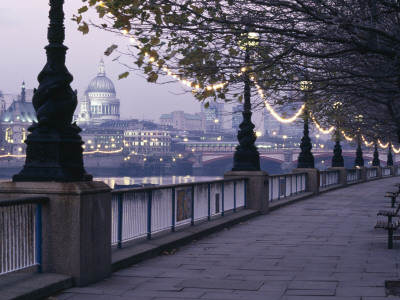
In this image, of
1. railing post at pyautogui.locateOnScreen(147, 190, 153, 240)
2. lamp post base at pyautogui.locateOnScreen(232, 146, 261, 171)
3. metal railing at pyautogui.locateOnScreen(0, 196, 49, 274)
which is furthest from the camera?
lamp post base at pyautogui.locateOnScreen(232, 146, 261, 171)

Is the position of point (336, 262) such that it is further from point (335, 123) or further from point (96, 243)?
point (335, 123)

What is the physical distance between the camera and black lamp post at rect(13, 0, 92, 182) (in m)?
8.88

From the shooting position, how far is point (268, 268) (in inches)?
Answer: 407

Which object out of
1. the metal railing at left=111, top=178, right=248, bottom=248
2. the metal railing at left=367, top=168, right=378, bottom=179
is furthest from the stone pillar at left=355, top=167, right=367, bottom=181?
the metal railing at left=111, top=178, right=248, bottom=248

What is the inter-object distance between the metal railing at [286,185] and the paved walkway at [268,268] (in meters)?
6.52

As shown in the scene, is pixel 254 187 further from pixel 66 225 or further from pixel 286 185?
pixel 66 225

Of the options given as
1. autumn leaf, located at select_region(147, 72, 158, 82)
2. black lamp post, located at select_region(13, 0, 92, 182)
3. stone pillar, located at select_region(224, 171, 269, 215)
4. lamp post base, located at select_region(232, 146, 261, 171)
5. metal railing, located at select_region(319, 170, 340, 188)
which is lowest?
metal railing, located at select_region(319, 170, 340, 188)

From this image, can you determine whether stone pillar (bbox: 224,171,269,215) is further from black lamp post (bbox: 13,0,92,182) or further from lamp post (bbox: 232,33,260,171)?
black lamp post (bbox: 13,0,92,182)

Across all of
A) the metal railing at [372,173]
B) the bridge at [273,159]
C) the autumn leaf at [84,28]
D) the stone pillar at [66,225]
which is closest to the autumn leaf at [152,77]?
the autumn leaf at [84,28]

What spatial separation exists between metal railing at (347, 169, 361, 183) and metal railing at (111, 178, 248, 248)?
29.0 metres

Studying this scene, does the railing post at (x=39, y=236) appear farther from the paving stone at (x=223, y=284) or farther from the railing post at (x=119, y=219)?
the railing post at (x=119, y=219)

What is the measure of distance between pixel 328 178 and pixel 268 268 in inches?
1117

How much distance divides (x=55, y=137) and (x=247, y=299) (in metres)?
3.30

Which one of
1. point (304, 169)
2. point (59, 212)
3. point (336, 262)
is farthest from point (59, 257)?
point (304, 169)
